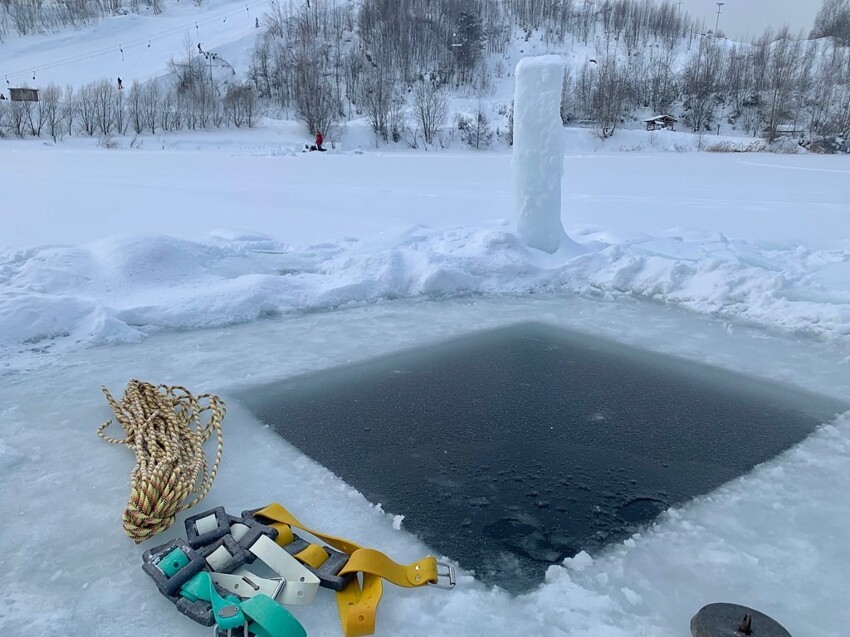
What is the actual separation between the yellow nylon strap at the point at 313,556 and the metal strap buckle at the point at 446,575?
34 cm

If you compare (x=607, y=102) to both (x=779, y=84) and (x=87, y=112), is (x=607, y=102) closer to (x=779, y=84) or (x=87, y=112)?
(x=779, y=84)

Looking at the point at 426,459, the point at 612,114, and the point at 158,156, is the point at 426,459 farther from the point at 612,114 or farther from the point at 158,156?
the point at 612,114

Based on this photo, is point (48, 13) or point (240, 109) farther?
point (48, 13)

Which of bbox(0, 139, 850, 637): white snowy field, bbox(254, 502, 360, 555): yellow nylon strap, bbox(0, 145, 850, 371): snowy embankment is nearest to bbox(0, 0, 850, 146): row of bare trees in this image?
bbox(0, 145, 850, 371): snowy embankment

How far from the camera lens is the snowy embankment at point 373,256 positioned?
432 cm

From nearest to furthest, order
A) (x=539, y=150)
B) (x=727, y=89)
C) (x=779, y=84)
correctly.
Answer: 1. (x=539, y=150)
2. (x=779, y=84)
3. (x=727, y=89)

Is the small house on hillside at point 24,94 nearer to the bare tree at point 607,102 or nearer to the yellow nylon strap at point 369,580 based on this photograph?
the bare tree at point 607,102

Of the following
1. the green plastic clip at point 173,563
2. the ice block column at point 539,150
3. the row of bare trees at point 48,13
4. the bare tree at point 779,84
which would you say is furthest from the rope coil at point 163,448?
the row of bare trees at point 48,13

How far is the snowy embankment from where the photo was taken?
4324mm

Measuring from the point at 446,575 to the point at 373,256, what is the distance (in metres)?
3.85

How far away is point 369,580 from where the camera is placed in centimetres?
180

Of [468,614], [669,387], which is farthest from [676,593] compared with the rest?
[669,387]

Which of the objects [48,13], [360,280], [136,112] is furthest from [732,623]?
[48,13]

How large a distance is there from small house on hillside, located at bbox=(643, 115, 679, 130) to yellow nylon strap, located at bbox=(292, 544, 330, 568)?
39.3 m
